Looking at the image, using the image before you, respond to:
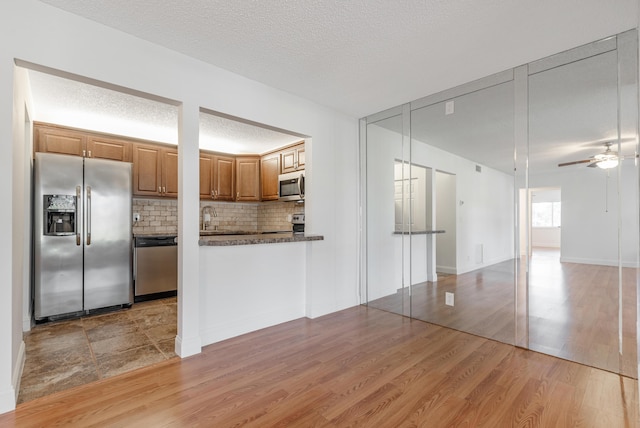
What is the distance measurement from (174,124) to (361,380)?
4.00m

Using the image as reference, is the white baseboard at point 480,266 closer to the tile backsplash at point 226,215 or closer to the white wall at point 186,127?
the white wall at point 186,127

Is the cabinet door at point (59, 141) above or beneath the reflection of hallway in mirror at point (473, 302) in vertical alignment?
above

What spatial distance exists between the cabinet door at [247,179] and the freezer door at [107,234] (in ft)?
6.42

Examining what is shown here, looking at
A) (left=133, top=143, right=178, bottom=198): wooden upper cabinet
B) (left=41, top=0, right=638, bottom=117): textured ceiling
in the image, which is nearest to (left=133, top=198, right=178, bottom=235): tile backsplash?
(left=133, top=143, right=178, bottom=198): wooden upper cabinet

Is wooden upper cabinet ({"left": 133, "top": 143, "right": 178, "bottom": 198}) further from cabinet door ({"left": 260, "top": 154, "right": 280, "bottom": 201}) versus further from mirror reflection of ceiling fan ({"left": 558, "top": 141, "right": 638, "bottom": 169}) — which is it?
mirror reflection of ceiling fan ({"left": 558, "top": 141, "right": 638, "bottom": 169})

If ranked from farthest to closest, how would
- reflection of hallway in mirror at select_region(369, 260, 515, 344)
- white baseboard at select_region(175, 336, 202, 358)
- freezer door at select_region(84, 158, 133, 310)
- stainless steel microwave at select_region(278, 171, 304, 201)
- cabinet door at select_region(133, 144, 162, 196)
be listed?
stainless steel microwave at select_region(278, 171, 304, 201), cabinet door at select_region(133, 144, 162, 196), freezer door at select_region(84, 158, 133, 310), reflection of hallway in mirror at select_region(369, 260, 515, 344), white baseboard at select_region(175, 336, 202, 358)

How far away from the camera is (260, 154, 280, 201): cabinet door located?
5234 millimetres

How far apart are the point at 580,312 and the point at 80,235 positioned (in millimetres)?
5167

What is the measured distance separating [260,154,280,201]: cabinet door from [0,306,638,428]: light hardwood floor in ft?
9.77

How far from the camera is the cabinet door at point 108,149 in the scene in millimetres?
4062

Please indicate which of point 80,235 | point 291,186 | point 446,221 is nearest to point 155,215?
point 80,235

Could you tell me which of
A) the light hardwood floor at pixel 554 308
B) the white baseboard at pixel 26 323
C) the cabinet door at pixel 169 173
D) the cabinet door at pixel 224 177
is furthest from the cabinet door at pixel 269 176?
the white baseboard at pixel 26 323

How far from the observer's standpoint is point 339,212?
12.7 feet

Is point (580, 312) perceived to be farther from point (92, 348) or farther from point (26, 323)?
point (26, 323)
